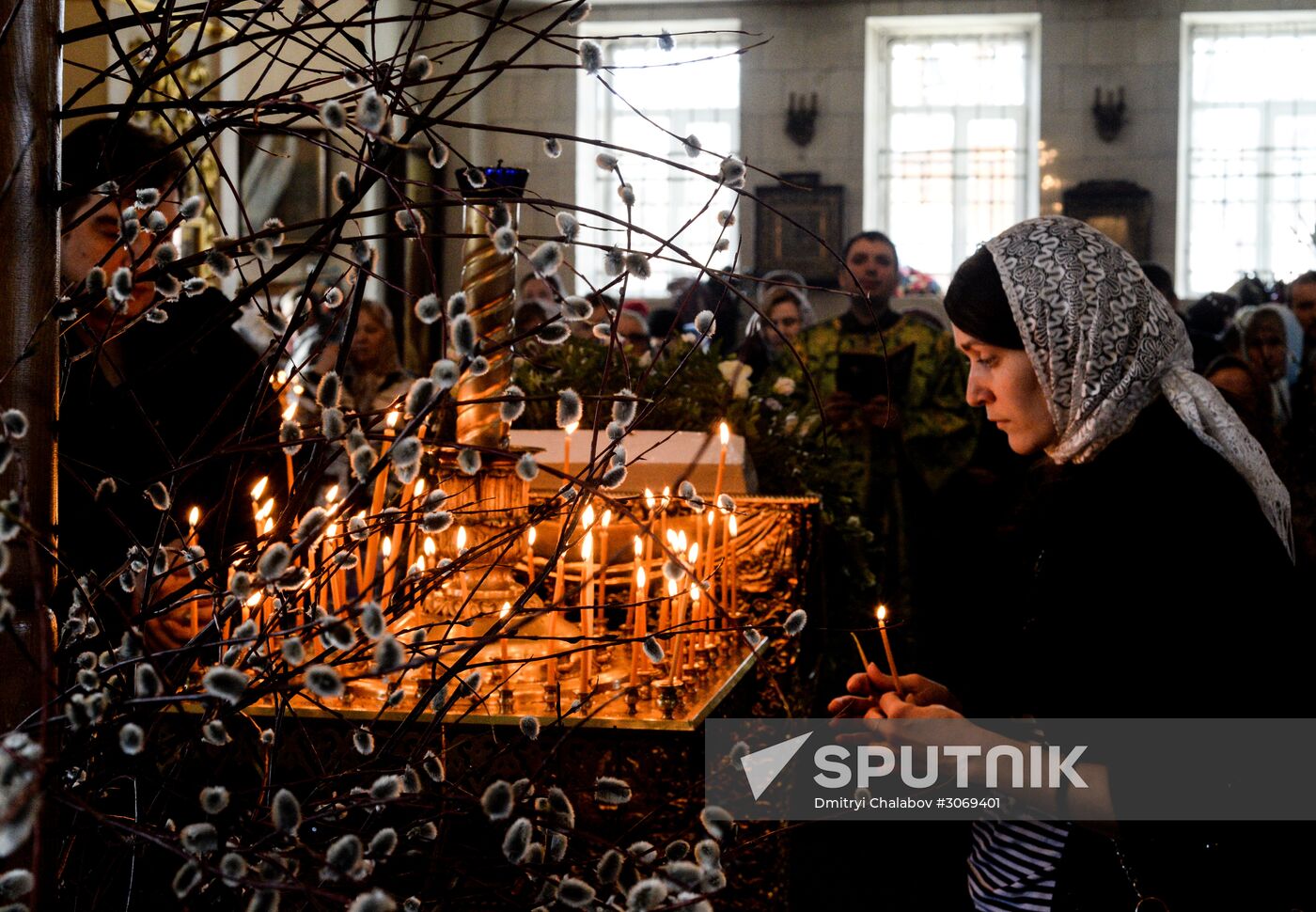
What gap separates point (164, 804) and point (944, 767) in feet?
4.77

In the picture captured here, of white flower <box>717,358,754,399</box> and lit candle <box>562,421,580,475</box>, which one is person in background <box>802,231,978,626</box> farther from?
lit candle <box>562,421,580,475</box>

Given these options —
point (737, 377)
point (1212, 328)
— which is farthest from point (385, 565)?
point (1212, 328)

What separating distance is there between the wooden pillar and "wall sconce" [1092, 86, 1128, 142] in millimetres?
12915

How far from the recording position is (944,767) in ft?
6.66

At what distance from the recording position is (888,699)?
1.90 m

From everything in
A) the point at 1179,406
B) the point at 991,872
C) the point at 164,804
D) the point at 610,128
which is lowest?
the point at 991,872

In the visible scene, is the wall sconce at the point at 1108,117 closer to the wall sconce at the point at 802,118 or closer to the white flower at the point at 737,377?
the wall sconce at the point at 802,118

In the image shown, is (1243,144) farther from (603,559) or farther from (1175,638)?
(603,559)

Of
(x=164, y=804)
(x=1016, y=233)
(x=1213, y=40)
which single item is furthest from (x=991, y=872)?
(x=1213, y=40)

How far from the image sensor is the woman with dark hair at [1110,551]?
1837 mm

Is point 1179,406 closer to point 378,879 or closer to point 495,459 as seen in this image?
point 495,459

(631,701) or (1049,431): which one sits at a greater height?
(1049,431)

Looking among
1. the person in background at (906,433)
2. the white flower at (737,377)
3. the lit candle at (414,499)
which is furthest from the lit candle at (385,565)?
the person in background at (906,433)

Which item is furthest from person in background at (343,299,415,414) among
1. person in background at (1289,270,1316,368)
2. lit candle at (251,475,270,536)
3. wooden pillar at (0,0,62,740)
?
wooden pillar at (0,0,62,740)
